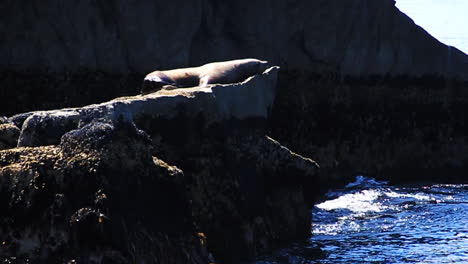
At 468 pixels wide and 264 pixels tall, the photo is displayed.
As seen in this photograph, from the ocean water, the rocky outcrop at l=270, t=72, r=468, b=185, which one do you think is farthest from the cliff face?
the ocean water

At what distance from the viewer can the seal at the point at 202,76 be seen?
12.5m

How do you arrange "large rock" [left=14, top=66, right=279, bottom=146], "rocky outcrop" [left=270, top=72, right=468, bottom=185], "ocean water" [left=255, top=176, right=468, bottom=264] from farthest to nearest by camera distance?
"rocky outcrop" [left=270, top=72, right=468, bottom=185]
"ocean water" [left=255, top=176, right=468, bottom=264]
"large rock" [left=14, top=66, right=279, bottom=146]

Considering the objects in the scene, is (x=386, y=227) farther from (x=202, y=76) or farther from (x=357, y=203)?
(x=202, y=76)

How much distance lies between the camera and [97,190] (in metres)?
7.50

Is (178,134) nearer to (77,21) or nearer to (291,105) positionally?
(77,21)

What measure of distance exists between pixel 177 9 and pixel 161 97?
7.47 meters

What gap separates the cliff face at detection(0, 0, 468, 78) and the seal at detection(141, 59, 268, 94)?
3687 mm

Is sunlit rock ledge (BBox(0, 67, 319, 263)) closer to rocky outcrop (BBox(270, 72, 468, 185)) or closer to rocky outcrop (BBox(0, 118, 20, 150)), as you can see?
rocky outcrop (BBox(0, 118, 20, 150))

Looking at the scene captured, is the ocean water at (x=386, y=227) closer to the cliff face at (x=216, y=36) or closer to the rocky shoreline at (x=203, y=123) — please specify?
the rocky shoreline at (x=203, y=123)

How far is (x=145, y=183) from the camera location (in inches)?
317

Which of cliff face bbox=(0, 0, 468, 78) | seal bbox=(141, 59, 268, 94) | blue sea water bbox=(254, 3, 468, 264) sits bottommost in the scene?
blue sea water bbox=(254, 3, 468, 264)

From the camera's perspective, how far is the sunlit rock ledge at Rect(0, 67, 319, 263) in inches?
289

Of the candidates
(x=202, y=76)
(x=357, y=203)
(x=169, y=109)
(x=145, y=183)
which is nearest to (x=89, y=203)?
(x=145, y=183)

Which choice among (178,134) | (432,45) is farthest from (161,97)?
(432,45)
